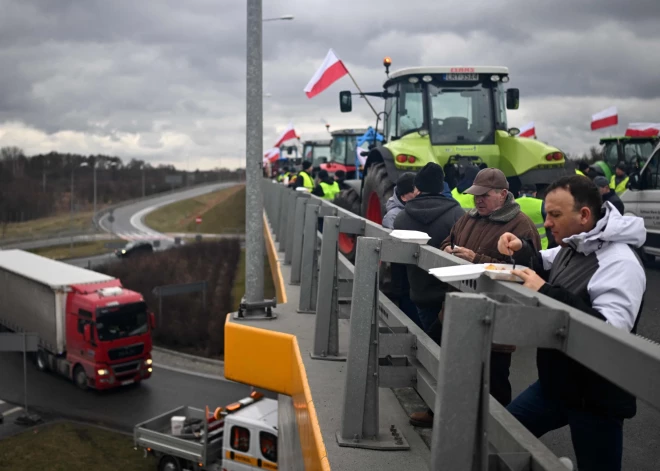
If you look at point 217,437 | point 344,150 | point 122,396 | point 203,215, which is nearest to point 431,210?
point 217,437

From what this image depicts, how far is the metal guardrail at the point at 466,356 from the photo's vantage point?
1813 millimetres

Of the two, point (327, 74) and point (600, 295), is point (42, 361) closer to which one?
point (327, 74)

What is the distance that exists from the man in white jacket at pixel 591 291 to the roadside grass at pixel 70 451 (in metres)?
17.1

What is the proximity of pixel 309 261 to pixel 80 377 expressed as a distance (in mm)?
19969

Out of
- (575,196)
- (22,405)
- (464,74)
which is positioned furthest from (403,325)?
(22,405)

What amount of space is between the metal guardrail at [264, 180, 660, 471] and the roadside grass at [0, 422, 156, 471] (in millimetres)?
15543

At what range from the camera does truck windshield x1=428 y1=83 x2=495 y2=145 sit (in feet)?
38.0

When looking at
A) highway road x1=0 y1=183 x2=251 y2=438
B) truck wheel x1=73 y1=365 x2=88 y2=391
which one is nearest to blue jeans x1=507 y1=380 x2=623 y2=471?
highway road x1=0 y1=183 x2=251 y2=438

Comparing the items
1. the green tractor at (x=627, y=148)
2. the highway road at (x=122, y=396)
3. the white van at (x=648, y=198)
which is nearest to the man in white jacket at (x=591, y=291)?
the white van at (x=648, y=198)

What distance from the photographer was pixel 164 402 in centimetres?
2344

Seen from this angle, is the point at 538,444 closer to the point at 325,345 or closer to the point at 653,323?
the point at 325,345

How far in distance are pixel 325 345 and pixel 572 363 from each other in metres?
3.12

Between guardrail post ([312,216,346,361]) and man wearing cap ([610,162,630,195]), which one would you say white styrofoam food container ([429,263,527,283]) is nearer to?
guardrail post ([312,216,346,361])

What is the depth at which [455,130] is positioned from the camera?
38.2 feet
